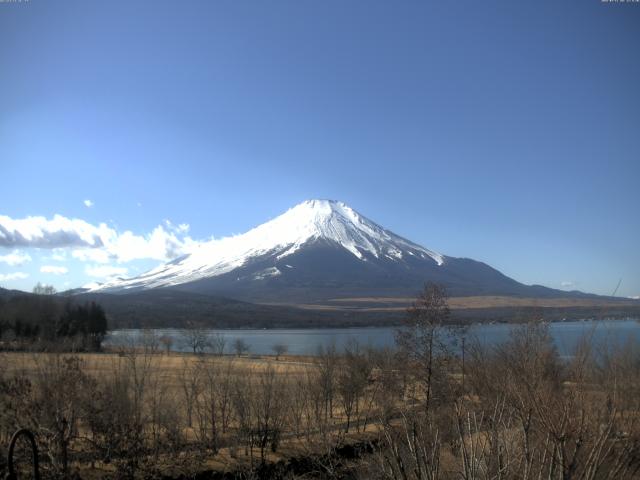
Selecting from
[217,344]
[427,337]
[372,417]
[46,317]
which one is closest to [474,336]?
[427,337]

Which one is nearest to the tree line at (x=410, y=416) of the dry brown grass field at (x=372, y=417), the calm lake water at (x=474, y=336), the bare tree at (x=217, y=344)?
the dry brown grass field at (x=372, y=417)

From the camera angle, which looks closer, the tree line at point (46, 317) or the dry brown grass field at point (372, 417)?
the dry brown grass field at point (372, 417)

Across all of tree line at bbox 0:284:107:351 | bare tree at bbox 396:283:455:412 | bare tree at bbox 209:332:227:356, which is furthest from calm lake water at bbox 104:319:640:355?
tree line at bbox 0:284:107:351

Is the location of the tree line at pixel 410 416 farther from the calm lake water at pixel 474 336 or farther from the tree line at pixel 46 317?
the tree line at pixel 46 317

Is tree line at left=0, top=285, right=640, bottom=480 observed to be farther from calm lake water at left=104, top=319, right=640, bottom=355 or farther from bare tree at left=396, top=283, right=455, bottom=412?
calm lake water at left=104, top=319, right=640, bottom=355

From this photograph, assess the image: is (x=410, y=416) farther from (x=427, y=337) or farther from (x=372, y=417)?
(x=372, y=417)

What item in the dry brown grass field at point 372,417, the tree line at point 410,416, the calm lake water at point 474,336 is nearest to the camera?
the tree line at point 410,416

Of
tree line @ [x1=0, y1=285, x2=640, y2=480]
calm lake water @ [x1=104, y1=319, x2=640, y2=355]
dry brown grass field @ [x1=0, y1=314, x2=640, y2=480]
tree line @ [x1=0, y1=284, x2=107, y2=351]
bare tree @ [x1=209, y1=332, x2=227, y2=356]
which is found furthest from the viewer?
bare tree @ [x1=209, y1=332, x2=227, y2=356]

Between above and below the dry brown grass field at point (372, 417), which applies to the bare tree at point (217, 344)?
below

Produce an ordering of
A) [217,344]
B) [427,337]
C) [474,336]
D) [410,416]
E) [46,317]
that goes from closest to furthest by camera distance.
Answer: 1. [410,416]
2. [474,336]
3. [427,337]
4. [46,317]
5. [217,344]

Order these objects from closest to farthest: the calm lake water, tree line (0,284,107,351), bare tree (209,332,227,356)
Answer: the calm lake water
tree line (0,284,107,351)
bare tree (209,332,227,356)

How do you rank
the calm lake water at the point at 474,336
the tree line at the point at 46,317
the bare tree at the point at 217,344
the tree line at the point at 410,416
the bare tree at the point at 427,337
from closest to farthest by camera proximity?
1. the tree line at the point at 410,416
2. the calm lake water at the point at 474,336
3. the bare tree at the point at 427,337
4. the tree line at the point at 46,317
5. the bare tree at the point at 217,344

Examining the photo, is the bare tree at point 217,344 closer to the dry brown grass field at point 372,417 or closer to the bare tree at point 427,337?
the bare tree at point 427,337

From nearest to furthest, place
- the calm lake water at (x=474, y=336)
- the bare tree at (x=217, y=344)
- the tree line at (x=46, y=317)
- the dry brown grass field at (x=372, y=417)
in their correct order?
the dry brown grass field at (x=372, y=417)
the calm lake water at (x=474, y=336)
the tree line at (x=46, y=317)
the bare tree at (x=217, y=344)
